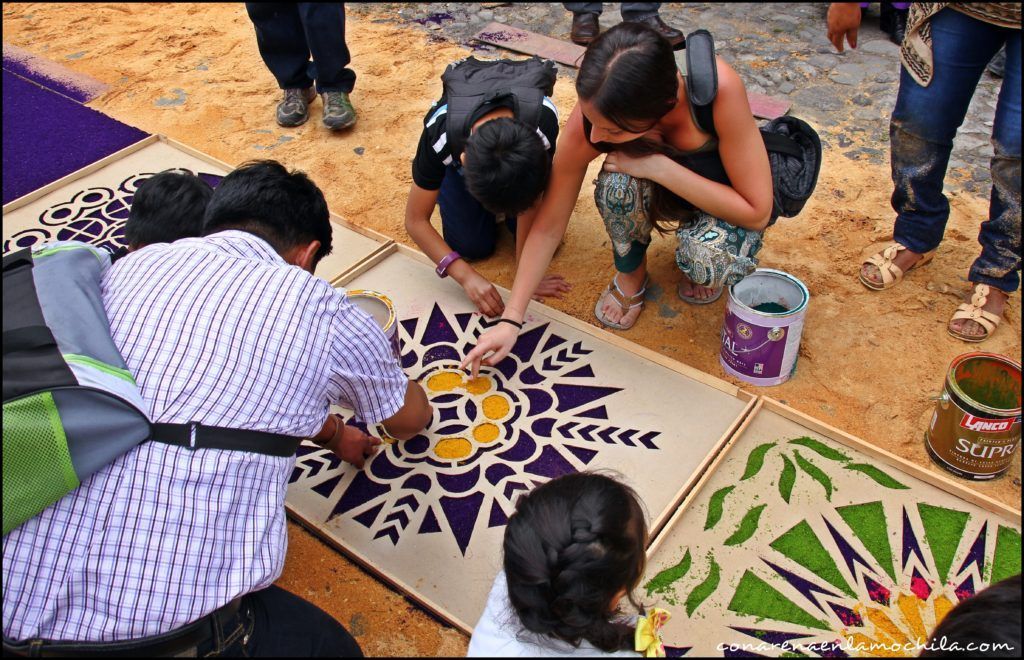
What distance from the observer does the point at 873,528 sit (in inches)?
77.5

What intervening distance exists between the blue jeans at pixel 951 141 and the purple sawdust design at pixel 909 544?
994 millimetres

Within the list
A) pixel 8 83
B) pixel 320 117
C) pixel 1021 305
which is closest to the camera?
pixel 1021 305

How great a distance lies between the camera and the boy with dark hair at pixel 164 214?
6.76 feet

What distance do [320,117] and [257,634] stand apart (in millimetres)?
3023

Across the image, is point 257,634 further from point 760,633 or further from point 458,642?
point 760,633

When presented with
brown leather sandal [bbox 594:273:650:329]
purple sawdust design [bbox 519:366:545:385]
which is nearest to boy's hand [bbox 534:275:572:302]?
brown leather sandal [bbox 594:273:650:329]

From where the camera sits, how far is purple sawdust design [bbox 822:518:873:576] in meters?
1.89

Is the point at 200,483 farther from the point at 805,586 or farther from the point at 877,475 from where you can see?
the point at 877,475

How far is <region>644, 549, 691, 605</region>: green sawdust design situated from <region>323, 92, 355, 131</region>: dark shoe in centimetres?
274

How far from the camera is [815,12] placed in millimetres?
4590

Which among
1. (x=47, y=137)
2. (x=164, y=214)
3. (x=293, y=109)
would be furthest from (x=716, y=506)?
(x=47, y=137)

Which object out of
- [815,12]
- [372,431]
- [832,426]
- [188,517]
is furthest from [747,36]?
[188,517]

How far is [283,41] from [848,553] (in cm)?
334

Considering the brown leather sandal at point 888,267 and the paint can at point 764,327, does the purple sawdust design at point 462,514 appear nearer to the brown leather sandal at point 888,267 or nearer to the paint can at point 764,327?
the paint can at point 764,327
